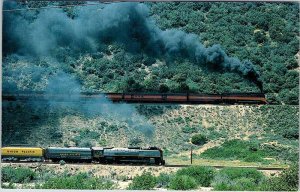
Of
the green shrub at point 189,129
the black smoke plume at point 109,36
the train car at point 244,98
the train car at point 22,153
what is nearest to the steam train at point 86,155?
the train car at point 22,153

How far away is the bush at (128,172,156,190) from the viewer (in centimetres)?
1082

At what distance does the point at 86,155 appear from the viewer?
11555 millimetres

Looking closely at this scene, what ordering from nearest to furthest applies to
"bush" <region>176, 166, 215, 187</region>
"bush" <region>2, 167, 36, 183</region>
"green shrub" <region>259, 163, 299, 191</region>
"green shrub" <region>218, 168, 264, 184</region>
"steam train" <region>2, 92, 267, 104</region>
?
"green shrub" <region>259, 163, 299, 191</region> → "bush" <region>176, 166, 215, 187</region> → "green shrub" <region>218, 168, 264, 184</region> → "bush" <region>2, 167, 36, 183</region> → "steam train" <region>2, 92, 267, 104</region>

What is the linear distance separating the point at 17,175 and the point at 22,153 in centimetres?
49

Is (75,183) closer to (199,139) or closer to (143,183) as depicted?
(143,183)

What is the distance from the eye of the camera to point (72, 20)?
38.9ft

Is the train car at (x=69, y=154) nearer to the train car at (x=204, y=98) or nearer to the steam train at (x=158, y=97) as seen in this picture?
the steam train at (x=158, y=97)

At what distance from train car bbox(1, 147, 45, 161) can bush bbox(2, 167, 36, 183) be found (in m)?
0.23

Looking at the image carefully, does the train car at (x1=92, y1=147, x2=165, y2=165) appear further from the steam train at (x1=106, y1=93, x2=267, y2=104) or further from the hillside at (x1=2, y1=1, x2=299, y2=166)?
the steam train at (x1=106, y1=93, x2=267, y2=104)

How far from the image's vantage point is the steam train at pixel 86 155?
11484mm

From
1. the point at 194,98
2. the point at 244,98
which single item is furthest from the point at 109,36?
the point at 244,98

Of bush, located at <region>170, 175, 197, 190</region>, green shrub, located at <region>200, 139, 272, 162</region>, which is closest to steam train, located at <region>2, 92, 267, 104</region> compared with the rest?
green shrub, located at <region>200, 139, 272, 162</region>

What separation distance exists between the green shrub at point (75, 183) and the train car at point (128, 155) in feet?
1.88

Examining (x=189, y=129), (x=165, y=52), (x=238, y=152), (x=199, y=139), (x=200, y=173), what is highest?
(x=165, y=52)
